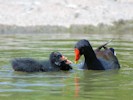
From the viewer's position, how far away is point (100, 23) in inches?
1062

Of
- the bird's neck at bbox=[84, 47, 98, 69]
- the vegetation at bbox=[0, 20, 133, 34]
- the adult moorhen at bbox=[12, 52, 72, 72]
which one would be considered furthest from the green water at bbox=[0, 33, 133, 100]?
the vegetation at bbox=[0, 20, 133, 34]

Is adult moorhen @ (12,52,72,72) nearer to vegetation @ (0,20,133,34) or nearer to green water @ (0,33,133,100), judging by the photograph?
green water @ (0,33,133,100)

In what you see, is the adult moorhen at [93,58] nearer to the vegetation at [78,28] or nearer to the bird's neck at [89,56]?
the bird's neck at [89,56]

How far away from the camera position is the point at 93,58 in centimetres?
1211

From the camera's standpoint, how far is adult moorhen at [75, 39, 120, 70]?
11.7 m

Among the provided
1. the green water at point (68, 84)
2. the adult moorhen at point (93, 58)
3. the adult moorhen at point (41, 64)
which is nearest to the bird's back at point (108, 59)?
the adult moorhen at point (93, 58)

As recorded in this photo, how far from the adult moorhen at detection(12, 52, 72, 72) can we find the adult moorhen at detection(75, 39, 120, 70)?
0.40 meters

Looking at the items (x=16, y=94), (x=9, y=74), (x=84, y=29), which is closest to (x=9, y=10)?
(x=84, y=29)

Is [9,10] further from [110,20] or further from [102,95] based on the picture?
[102,95]

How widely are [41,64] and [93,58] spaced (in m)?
1.11

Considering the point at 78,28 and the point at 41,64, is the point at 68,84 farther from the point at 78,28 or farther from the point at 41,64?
the point at 78,28

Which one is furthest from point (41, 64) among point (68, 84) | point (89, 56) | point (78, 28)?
point (78, 28)

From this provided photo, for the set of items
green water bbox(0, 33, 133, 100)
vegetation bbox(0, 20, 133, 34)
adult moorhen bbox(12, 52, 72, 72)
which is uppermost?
vegetation bbox(0, 20, 133, 34)

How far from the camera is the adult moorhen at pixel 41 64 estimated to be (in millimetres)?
11703
